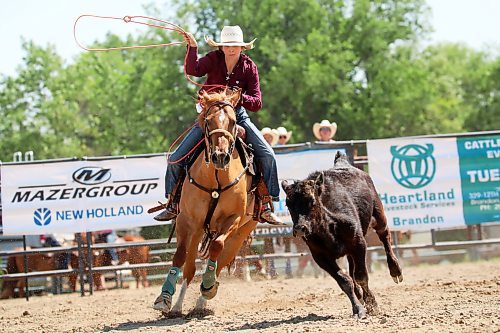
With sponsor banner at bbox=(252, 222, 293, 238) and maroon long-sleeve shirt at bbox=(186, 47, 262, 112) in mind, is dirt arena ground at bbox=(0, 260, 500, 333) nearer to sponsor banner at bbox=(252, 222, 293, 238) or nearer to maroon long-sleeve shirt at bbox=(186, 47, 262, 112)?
sponsor banner at bbox=(252, 222, 293, 238)

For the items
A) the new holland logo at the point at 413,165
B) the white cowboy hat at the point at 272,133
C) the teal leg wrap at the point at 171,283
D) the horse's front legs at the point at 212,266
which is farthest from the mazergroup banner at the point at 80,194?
the horse's front legs at the point at 212,266

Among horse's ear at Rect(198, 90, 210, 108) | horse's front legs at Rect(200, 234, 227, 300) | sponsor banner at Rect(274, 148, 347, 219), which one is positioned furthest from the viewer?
sponsor banner at Rect(274, 148, 347, 219)

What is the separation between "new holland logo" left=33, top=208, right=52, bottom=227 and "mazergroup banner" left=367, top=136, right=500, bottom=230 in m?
4.78

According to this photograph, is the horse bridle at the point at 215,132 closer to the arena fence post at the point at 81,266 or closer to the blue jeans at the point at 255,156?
the blue jeans at the point at 255,156

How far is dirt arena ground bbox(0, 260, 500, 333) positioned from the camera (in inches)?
263

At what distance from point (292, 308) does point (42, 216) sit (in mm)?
4899

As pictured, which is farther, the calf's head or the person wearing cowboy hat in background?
the person wearing cowboy hat in background

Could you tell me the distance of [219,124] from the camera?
7.39 m

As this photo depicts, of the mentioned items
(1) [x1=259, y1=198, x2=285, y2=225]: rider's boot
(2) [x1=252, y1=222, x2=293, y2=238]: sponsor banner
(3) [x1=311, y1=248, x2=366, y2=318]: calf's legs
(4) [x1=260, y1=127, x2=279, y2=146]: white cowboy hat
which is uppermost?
(4) [x1=260, y1=127, x2=279, y2=146]: white cowboy hat

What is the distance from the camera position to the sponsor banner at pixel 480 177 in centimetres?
1302

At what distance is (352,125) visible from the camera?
32500 mm

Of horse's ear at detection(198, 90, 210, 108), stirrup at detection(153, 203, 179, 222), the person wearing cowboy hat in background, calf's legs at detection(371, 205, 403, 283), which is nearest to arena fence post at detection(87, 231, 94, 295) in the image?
stirrup at detection(153, 203, 179, 222)

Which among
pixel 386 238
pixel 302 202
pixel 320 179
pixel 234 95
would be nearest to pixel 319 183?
pixel 320 179

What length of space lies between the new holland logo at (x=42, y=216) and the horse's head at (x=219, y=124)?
204 inches
